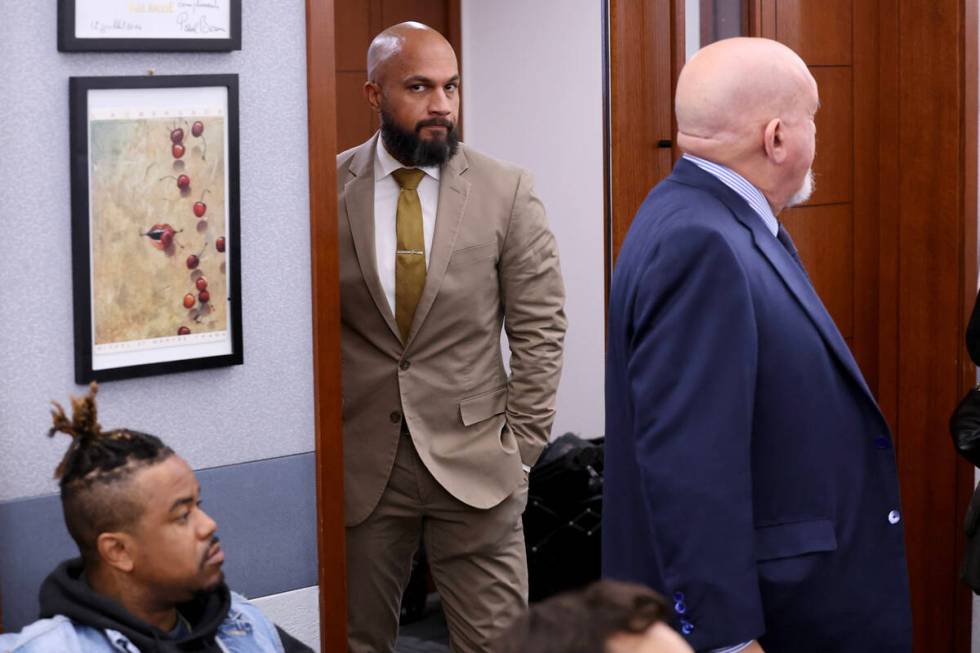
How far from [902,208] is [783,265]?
1861 mm

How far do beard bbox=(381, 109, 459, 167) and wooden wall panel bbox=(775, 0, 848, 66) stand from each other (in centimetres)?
109

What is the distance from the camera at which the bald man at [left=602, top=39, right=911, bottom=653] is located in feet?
6.81

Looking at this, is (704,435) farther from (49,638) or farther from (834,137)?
(834,137)

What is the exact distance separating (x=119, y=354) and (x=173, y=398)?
13cm

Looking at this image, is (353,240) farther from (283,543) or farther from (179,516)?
(179,516)

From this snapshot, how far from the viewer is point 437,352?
3162mm

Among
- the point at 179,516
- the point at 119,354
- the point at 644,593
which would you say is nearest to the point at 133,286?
the point at 119,354

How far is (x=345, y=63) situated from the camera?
4871 millimetres

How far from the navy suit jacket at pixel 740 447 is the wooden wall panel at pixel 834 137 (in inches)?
69.6

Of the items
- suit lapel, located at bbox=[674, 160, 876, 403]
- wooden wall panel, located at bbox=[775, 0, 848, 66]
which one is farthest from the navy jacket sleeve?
wooden wall panel, located at bbox=[775, 0, 848, 66]

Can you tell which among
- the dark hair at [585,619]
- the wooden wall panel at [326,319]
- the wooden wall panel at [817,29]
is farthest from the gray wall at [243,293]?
the wooden wall panel at [817,29]

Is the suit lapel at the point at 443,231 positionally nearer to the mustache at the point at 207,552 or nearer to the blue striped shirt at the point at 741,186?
the blue striped shirt at the point at 741,186

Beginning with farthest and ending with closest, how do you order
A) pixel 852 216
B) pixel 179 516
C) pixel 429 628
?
pixel 429 628 → pixel 852 216 → pixel 179 516

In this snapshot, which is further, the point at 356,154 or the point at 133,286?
the point at 356,154
